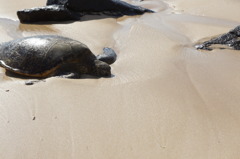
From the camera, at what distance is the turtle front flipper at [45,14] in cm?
574

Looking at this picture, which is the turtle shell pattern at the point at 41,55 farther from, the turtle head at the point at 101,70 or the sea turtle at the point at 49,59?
the turtle head at the point at 101,70

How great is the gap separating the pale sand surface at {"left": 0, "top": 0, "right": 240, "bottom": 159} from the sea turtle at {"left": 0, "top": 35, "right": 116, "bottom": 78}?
0.17 m

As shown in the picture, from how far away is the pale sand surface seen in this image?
2.22m

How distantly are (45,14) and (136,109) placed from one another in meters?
3.96

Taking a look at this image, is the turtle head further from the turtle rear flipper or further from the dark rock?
the dark rock

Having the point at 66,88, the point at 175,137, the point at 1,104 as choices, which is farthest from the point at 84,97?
the point at 175,137

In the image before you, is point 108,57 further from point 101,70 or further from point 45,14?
point 45,14

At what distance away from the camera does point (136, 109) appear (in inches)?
108

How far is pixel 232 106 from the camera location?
288cm

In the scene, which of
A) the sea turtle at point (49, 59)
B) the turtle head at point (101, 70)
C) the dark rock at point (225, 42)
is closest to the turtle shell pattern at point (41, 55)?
the sea turtle at point (49, 59)

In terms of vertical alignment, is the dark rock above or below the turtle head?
above

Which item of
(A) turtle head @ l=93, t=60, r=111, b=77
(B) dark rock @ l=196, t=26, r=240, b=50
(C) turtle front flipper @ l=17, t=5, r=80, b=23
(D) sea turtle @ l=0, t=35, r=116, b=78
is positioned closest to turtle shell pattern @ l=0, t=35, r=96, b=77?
(D) sea turtle @ l=0, t=35, r=116, b=78

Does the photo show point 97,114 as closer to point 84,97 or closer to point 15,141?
point 84,97

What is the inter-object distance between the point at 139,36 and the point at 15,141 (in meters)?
3.31
